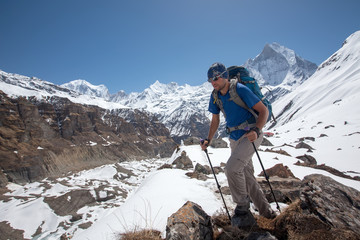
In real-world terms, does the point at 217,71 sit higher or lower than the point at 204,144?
higher

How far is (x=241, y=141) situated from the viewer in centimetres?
356

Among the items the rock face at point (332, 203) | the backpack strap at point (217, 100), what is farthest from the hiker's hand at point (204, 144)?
the rock face at point (332, 203)

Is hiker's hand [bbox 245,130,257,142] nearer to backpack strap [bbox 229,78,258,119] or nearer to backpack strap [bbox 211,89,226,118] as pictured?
backpack strap [bbox 229,78,258,119]

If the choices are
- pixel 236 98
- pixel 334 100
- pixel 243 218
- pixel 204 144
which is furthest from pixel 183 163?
pixel 334 100

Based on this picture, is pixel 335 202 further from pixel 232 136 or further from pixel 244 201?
pixel 232 136

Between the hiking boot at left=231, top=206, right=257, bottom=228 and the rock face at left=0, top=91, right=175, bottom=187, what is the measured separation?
102 metres

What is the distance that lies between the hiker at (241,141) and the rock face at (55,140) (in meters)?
102

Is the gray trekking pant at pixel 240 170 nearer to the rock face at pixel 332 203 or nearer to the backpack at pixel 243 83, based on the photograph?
the backpack at pixel 243 83

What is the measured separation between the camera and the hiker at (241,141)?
3307 millimetres

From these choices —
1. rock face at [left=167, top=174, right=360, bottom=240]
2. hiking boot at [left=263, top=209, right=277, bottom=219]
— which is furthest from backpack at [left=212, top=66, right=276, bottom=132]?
hiking boot at [left=263, top=209, right=277, bottom=219]

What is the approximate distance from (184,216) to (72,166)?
119 meters

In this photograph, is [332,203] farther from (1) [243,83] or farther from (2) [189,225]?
(1) [243,83]

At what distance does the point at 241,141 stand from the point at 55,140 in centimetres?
14384

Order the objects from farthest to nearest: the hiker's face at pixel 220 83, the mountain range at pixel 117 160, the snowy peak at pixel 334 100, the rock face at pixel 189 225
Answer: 1. the snowy peak at pixel 334 100
2. the mountain range at pixel 117 160
3. the hiker's face at pixel 220 83
4. the rock face at pixel 189 225
